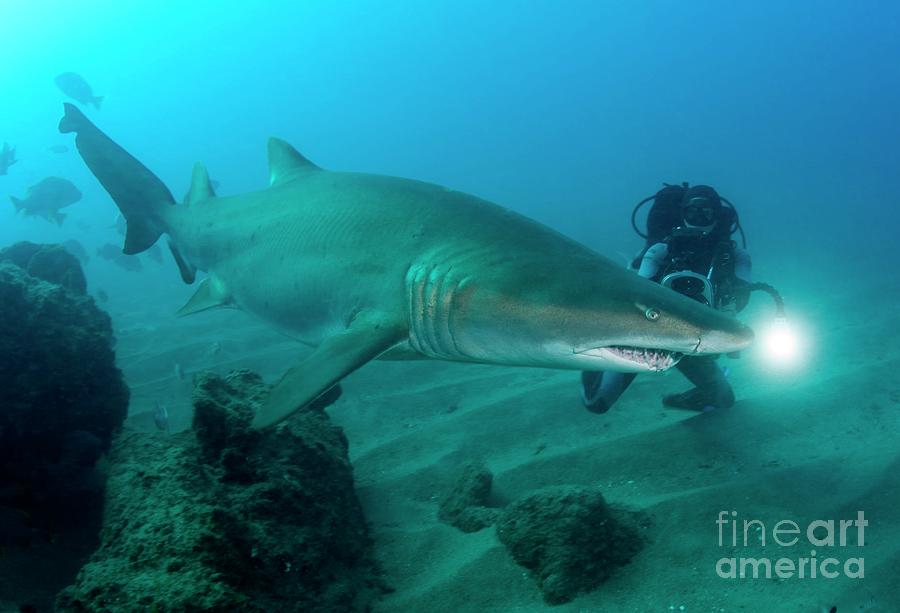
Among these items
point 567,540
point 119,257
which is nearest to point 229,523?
point 567,540

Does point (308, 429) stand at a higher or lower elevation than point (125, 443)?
higher

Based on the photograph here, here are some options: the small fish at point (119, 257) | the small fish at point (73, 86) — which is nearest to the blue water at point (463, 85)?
the small fish at point (73, 86)

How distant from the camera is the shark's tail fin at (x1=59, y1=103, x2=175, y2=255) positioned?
5109 mm

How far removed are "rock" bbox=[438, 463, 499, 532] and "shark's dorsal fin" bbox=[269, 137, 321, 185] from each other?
2.78m

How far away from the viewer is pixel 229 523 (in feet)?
6.44

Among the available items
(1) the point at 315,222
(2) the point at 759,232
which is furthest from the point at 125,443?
(2) the point at 759,232

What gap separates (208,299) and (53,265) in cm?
483

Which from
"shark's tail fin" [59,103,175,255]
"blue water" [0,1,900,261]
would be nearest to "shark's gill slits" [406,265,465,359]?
"shark's tail fin" [59,103,175,255]

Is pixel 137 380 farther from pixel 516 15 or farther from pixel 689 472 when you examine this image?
pixel 516 15

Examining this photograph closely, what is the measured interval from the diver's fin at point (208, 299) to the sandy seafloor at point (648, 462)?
1.82 metres

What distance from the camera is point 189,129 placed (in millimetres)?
160375

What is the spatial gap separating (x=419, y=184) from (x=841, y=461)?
359cm

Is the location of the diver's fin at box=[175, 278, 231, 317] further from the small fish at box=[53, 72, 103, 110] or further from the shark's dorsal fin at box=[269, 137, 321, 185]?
the small fish at box=[53, 72, 103, 110]

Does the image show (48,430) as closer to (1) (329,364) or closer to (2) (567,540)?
(1) (329,364)
